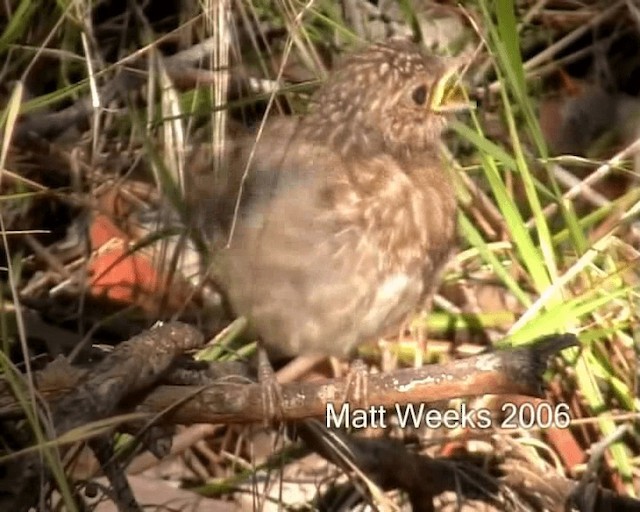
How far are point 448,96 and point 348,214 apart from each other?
341 mm

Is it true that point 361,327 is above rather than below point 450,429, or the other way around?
above

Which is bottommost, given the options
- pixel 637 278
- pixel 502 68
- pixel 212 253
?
pixel 637 278

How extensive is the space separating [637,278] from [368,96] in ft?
2.06

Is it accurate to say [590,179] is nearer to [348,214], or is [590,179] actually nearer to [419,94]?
[419,94]

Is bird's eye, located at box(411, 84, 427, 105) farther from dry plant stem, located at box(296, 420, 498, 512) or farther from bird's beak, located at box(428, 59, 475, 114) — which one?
dry plant stem, located at box(296, 420, 498, 512)

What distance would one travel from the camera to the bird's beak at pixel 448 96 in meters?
2.28

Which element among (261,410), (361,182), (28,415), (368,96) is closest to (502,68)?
(368,96)

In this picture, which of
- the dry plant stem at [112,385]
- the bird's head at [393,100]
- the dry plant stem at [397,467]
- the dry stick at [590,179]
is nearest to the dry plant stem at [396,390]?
the dry plant stem at [112,385]

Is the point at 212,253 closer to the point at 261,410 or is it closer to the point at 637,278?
the point at 261,410

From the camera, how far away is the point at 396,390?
1.90 metres

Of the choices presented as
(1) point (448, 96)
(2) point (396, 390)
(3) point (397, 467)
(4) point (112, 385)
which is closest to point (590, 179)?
(1) point (448, 96)

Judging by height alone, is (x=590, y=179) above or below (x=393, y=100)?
below

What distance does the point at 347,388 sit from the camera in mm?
2043

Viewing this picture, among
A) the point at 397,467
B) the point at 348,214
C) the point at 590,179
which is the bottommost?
the point at 397,467
